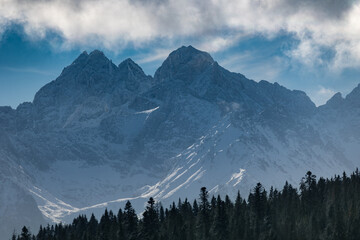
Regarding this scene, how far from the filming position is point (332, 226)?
15600cm

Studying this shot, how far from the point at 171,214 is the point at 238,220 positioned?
69.7ft

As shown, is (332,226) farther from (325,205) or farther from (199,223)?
(199,223)

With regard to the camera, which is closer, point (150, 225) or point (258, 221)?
point (150, 225)

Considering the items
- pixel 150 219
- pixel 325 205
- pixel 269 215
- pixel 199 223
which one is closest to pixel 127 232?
pixel 150 219

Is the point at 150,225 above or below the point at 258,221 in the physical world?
above

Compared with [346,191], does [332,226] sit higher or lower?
lower

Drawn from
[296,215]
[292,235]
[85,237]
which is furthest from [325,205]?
[85,237]

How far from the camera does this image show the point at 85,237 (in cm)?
18025

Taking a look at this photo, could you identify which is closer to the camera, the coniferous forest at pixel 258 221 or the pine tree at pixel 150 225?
the coniferous forest at pixel 258 221

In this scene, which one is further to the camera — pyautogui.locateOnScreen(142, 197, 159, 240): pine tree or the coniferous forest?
pyautogui.locateOnScreen(142, 197, 159, 240): pine tree

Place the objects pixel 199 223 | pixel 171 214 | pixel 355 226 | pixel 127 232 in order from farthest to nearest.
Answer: pixel 171 214
pixel 199 223
pixel 127 232
pixel 355 226

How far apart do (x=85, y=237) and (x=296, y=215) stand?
158ft

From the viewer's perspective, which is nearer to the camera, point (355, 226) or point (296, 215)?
point (355, 226)

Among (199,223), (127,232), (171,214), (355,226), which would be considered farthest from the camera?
(171,214)
